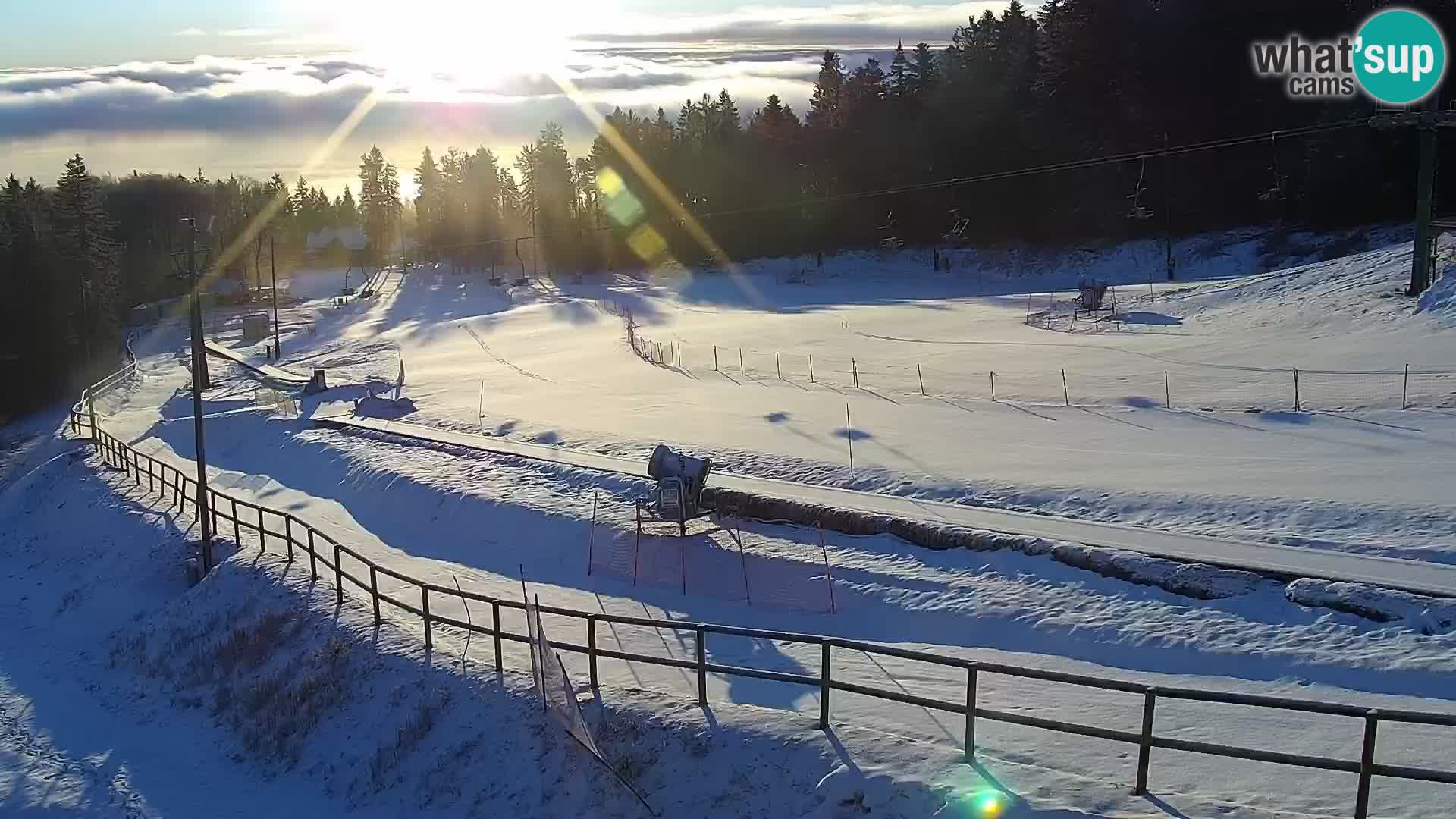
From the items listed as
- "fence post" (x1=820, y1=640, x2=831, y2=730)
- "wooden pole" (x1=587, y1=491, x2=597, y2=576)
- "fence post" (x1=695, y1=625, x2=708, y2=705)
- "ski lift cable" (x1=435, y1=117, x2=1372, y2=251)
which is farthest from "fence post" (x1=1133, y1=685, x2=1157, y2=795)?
"ski lift cable" (x1=435, y1=117, x2=1372, y2=251)

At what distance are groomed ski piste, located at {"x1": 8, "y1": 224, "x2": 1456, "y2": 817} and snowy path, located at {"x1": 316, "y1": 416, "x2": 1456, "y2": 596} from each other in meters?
0.47

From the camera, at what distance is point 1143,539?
62.3 ft

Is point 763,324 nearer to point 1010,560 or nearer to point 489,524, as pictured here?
point 489,524

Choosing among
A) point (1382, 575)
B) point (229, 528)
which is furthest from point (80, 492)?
point (1382, 575)

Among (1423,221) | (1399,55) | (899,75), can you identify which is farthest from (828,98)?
(1423,221)

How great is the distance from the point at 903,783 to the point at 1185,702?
4.91m

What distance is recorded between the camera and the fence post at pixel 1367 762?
28.2 ft

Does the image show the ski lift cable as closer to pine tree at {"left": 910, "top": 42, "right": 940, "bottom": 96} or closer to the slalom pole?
pine tree at {"left": 910, "top": 42, "right": 940, "bottom": 96}

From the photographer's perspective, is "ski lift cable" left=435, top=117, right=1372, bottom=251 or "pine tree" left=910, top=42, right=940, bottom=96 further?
"pine tree" left=910, top=42, right=940, bottom=96

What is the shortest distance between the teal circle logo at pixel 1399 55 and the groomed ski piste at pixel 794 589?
15677 mm

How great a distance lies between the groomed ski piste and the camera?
12445 mm

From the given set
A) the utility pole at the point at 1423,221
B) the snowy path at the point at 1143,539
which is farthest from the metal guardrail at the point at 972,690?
the utility pole at the point at 1423,221

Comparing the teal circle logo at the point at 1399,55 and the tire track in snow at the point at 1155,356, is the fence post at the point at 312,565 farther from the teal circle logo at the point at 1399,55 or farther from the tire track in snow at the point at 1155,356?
the teal circle logo at the point at 1399,55

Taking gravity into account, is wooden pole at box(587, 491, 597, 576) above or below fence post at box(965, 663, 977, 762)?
below
